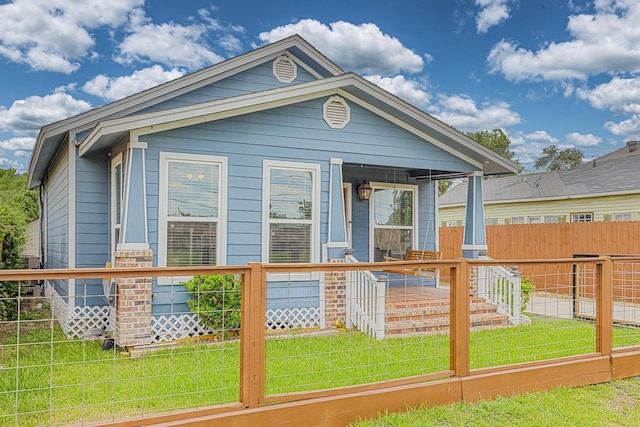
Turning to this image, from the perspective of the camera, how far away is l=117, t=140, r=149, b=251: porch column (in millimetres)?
6062

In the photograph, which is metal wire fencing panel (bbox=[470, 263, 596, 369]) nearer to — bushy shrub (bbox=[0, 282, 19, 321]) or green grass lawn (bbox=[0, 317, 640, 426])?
green grass lawn (bbox=[0, 317, 640, 426])

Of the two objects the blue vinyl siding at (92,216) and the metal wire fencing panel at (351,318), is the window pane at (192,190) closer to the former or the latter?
the metal wire fencing panel at (351,318)

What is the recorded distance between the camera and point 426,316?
727 centimetres

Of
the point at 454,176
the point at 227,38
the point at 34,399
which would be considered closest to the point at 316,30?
the point at 227,38

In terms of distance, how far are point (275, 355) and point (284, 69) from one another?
5.83 meters

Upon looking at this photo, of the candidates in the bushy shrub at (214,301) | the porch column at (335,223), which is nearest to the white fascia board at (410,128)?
the porch column at (335,223)

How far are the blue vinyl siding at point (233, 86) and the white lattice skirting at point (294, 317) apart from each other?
406 centimetres

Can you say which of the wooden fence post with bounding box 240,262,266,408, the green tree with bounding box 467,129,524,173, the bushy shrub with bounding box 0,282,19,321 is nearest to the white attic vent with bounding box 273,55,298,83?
the bushy shrub with bounding box 0,282,19,321

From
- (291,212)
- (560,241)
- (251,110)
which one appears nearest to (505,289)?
(291,212)

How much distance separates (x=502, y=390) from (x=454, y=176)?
5.85m

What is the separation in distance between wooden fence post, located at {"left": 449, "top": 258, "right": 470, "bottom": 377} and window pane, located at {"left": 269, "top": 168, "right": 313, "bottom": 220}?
347 cm

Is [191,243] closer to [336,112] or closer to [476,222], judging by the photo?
[336,112]

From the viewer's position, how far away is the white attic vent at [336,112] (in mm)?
7371

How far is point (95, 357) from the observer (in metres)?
5.67
